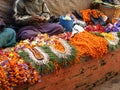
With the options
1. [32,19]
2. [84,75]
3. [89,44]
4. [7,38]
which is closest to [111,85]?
[84,75]

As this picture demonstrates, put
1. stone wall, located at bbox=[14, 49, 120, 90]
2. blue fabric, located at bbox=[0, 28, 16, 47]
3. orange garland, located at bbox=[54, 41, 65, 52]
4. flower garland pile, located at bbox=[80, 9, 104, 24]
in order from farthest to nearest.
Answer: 1. flower garland pile, located at bbox=[80, 9, 104, 24]
2. blue fabric, located at bbox=[0, 28, 16, 47]
3. orange garland, located at bbox=[54, 41, 65, 52]
4. stone wall, located at bbox=[14, 49, 120, 90]

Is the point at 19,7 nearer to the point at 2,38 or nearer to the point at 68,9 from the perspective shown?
the point at 2,38

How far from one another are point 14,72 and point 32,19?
1.46 m

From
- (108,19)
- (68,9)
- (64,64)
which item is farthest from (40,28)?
(108,19)

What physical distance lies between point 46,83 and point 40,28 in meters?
1.31

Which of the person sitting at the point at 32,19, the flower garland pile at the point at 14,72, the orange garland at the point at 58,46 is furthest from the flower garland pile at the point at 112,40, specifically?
the flower garland pile at the point at 14,72

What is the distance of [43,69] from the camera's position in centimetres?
322

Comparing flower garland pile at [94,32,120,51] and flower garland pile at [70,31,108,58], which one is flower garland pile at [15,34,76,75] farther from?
flower garland pile at [94,32,120,51]

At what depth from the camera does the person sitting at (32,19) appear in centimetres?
420

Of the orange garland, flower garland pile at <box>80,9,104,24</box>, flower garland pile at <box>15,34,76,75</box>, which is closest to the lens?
flower garland pile at <box>15,34,76,75</box>

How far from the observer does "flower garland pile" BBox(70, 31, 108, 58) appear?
3832 millimetres

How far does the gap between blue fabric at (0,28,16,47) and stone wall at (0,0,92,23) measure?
2.38 ft

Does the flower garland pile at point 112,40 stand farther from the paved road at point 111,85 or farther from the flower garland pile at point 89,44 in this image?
the paved road at point 111,85

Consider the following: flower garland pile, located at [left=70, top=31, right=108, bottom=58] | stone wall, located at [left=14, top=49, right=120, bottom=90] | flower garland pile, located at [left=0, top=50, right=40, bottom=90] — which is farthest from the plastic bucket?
flower garland pile, located at [left=0, top=50, right=40, bottom=90]
